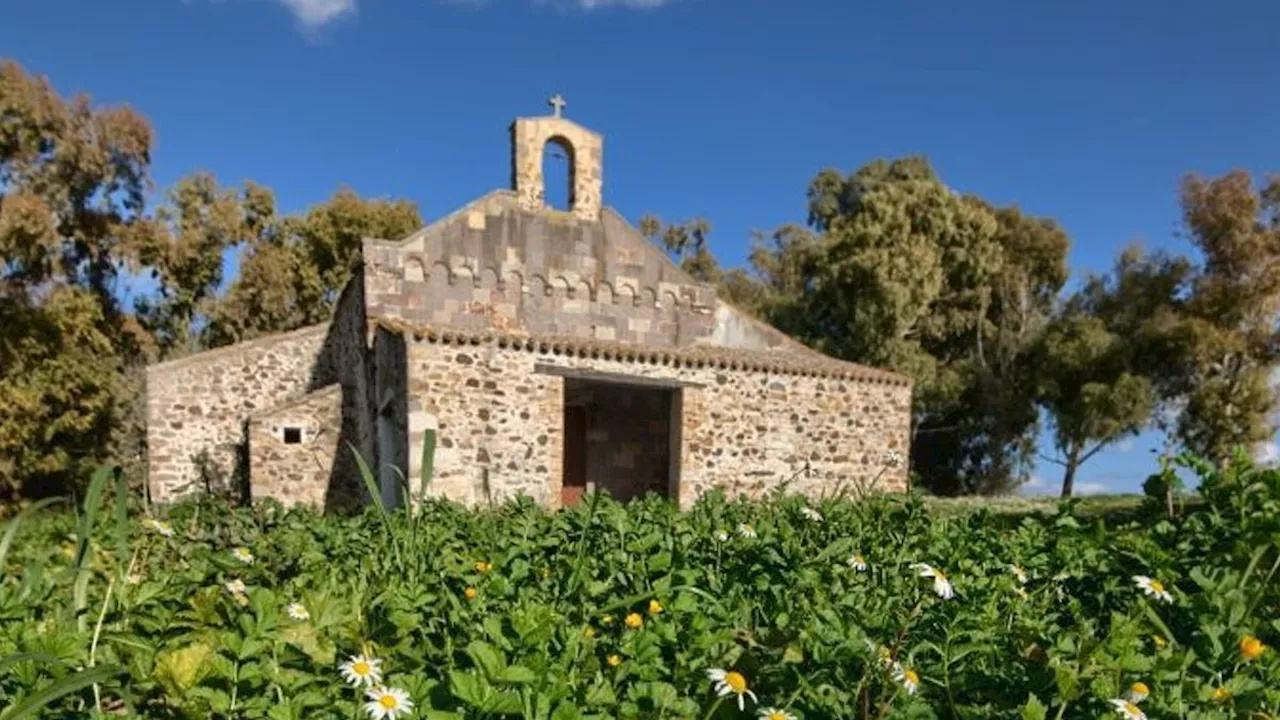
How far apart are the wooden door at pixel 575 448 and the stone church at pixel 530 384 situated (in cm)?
3

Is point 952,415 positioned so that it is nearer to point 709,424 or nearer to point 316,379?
point 709,424

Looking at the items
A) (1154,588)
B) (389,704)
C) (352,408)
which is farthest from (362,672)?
(352,408)

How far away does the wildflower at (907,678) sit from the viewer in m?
1.81

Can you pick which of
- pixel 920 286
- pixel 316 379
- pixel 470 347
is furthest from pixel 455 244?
pixel 920 286

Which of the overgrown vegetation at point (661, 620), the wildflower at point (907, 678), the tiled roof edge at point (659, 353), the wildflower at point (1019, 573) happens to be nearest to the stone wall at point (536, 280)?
the tiled roof edge at point (659, 353)

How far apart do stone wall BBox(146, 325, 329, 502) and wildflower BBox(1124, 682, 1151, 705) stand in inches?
551

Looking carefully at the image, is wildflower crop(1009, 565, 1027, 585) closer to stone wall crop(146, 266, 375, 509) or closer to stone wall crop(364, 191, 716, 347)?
stone wall crop(364, 191, 716, 347)

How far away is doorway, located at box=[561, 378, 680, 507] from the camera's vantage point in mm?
14133

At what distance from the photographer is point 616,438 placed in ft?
46.8

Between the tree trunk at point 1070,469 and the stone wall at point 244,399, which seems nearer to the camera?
the stone wall at point 244,399

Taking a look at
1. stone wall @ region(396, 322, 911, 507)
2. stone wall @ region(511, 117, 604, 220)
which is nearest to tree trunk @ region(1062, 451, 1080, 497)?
stone wall @ region(396, 322, 911, 507)

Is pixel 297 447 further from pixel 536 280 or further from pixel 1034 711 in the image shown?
pixel 1034 711

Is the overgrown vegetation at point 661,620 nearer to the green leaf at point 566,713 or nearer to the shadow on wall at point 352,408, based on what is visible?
the green leaf at point 566,713

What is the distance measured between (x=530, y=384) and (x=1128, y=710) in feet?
31.2
